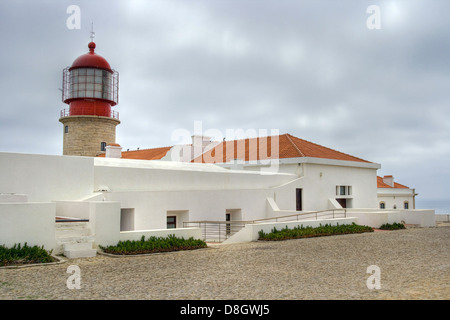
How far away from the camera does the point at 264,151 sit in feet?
91.8

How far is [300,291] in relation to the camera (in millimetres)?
7371

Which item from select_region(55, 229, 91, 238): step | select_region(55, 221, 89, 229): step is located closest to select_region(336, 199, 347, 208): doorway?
select_region(55, 221, 89, 229): step

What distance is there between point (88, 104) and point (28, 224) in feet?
62.6

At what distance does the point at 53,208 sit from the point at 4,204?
1275 mm

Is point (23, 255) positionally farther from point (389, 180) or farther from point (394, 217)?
point (389, 180)

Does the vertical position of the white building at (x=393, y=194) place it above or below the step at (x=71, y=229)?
above

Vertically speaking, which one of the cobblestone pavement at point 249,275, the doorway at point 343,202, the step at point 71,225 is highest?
the doorway at point 343,202

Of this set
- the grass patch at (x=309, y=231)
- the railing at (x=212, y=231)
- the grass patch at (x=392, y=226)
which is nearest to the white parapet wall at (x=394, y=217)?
the grass patch at (x=392, y=226)

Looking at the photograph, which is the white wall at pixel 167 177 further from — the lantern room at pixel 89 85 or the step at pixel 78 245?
the lantern room at pixel 89 85

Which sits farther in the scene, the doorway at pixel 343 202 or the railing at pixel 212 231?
the doorway at pixel 343 202

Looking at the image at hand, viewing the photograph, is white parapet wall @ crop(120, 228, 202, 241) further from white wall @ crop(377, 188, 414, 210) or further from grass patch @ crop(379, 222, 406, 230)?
white wall @ crop(377, 188, 414, 210)

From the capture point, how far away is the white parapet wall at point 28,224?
35.1ft
